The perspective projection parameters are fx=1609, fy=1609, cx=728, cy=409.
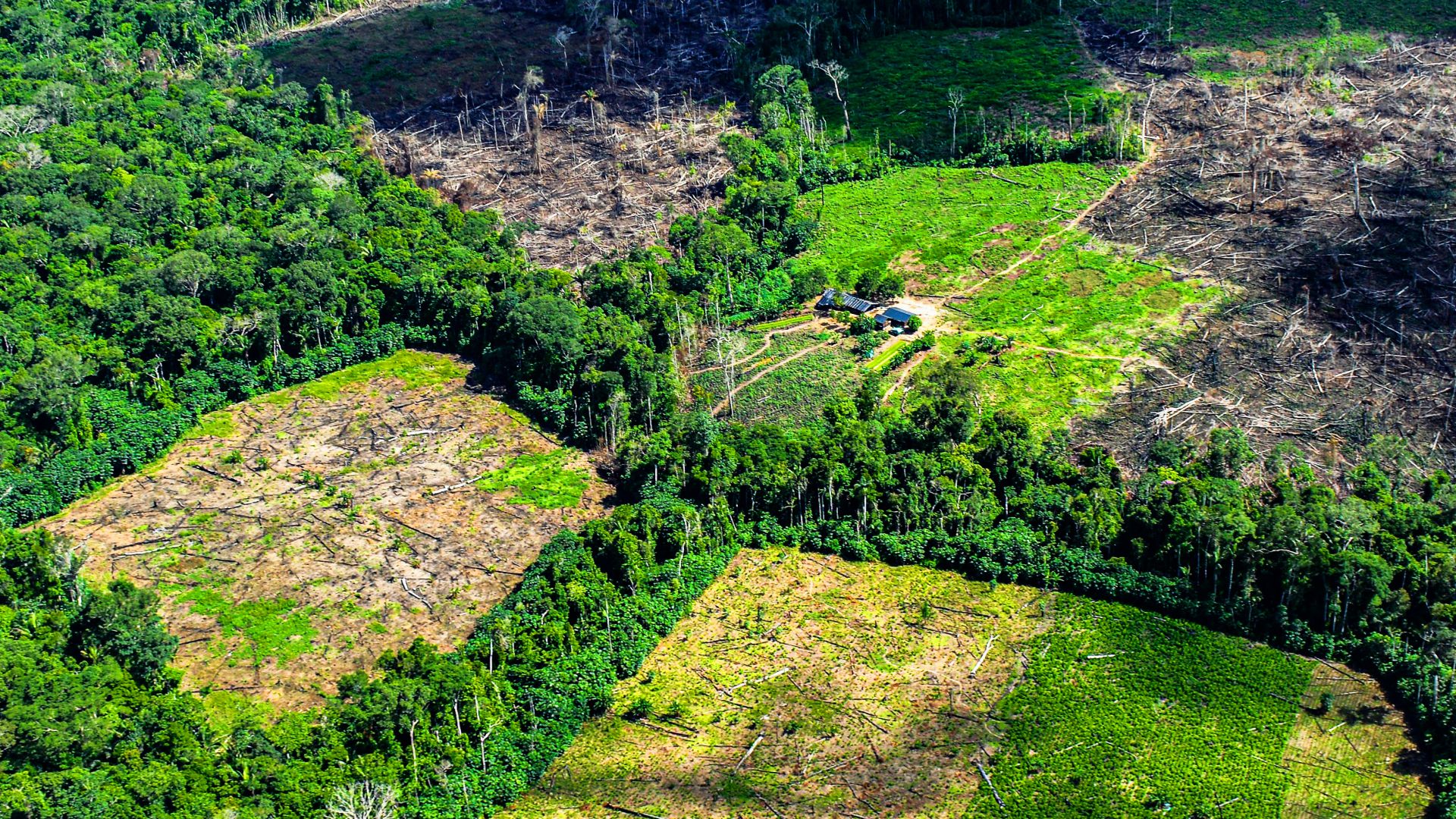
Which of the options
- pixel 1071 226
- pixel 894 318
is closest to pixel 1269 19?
pixel 1071 226

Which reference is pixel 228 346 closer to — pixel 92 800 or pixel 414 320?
pixel 414 320

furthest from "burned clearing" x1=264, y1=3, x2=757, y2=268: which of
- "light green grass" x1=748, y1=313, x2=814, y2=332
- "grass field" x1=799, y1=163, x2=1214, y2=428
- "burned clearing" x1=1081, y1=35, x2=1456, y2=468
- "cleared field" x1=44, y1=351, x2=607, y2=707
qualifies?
"burned clearing" x1=1081, y1=35, x2=1456, y2=468

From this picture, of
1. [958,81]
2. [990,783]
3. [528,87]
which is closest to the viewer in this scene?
[990,783]

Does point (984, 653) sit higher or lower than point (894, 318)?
lower

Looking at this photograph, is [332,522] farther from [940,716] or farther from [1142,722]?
[1142,722]

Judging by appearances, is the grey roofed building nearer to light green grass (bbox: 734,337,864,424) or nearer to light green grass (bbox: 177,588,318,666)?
light green grass (bbox: 734,337,864,424)
